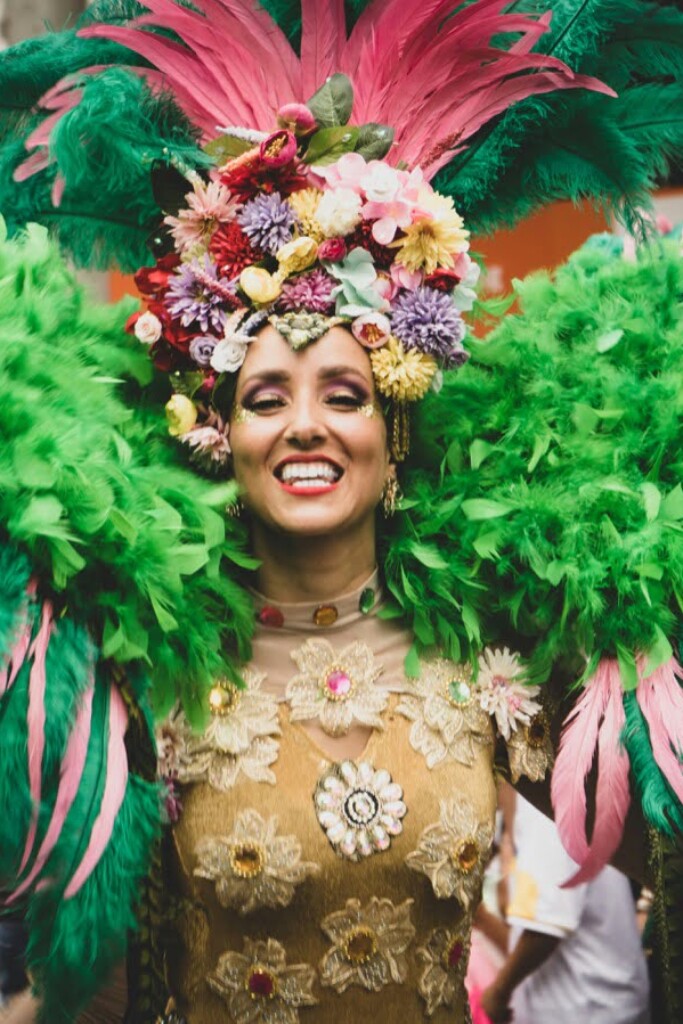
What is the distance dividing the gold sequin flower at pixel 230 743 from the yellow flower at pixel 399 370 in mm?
565

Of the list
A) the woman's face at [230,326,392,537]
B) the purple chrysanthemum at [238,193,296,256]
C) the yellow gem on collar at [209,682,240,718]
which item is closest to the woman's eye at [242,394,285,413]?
the woman's face at [230,326,392,537]

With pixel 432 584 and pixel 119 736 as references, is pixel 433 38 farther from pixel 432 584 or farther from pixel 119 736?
pixel 119 736

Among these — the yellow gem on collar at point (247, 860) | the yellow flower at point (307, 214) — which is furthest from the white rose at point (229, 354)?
the yellow gem on collar at point (247, 860)

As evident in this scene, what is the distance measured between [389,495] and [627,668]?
0.51 meters

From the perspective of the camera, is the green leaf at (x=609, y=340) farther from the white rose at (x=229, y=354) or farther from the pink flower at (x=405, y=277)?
the white rose at (x=229, y=354)

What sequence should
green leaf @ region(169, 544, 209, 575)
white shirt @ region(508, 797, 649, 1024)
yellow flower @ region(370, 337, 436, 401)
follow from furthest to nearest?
white shirt @ region(508, 797, 649, 1024) < yellow flower @ region(370, 337, 436, 401) < green leaf @ region(169, 544, 209, 575)

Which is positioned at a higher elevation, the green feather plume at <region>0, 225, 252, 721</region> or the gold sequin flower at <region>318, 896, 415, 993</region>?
the green feather plume at <region>0, 225, 252, 721</region>

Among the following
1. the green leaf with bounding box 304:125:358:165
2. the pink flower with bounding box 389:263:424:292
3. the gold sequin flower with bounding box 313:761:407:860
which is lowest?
the gold sequin flower with bounding box 313:761:407:860

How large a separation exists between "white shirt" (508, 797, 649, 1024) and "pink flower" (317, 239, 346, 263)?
1730 mm

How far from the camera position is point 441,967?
2.06m

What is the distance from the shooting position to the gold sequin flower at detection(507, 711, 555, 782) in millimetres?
2160

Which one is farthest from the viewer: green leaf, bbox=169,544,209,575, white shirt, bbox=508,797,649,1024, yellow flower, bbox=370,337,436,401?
white shirt, bbox=508,797,649,1024

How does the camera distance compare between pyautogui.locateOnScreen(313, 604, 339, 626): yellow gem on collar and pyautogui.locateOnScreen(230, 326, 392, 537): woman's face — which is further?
pyautogui.locateOnScreen(313, 604, 339, 626): yellow gem on collar

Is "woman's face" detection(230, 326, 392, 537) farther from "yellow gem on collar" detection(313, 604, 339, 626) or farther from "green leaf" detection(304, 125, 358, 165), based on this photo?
"green leaf" detection(304, 125, 358, 165)
